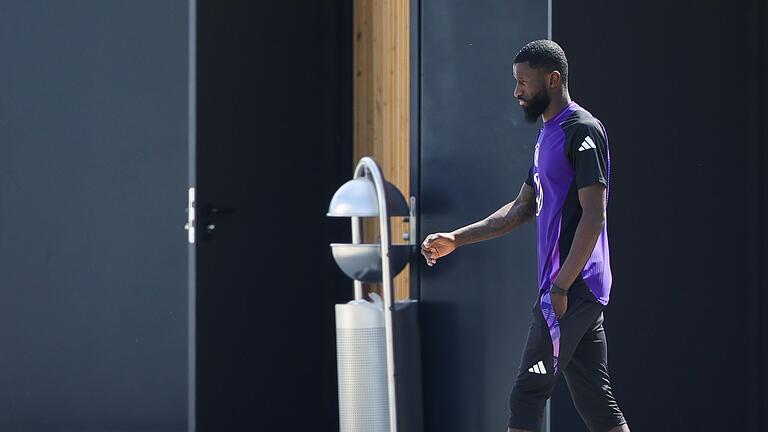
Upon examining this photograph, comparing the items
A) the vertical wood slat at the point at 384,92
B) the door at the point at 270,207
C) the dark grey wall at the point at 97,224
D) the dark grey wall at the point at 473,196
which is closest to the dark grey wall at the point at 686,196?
the dark grey wall at the point at 473,196

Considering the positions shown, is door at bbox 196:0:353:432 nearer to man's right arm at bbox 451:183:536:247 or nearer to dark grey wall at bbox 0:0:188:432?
dark grey wall at bbox 0:0:188:432

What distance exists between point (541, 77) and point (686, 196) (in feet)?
3.69

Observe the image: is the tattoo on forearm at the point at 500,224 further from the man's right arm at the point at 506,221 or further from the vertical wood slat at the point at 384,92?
the vertical wood slat at the point at 384,92

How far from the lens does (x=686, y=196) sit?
4926mm

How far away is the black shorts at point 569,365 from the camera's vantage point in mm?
3918

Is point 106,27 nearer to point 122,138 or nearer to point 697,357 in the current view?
point 122,138

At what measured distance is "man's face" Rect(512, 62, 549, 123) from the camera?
4078 millimetres

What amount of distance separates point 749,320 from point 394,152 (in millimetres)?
2270

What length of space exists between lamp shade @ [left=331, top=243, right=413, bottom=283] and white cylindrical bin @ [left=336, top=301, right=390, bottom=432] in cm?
14

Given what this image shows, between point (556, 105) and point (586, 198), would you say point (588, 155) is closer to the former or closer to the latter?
point (586, 198)

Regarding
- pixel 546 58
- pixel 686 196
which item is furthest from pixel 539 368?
pixel 686 196

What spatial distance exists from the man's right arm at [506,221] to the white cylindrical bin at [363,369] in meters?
1.46

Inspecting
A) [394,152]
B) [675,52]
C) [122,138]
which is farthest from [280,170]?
[675,52]

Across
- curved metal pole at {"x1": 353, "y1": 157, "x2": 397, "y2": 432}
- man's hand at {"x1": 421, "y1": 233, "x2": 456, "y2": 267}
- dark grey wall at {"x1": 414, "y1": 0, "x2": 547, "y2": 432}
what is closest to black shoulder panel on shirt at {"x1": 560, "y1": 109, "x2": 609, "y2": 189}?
man's hand at {"x1": 421, "y1": 233, "x2": 456, "y2": 267}
